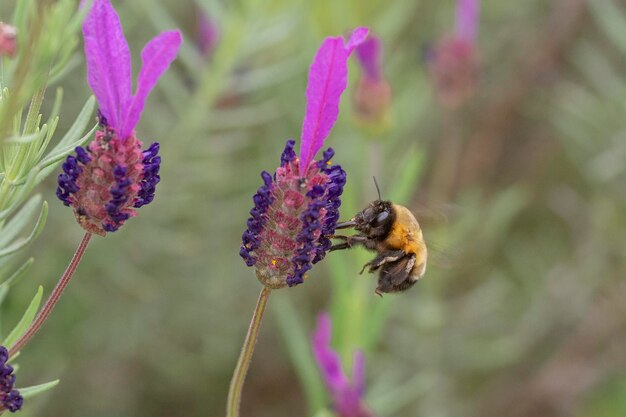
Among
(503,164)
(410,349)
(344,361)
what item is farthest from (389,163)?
(344,361)

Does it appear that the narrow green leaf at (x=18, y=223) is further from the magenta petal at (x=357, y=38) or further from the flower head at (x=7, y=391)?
the magenta petal at (x=357, y=38)

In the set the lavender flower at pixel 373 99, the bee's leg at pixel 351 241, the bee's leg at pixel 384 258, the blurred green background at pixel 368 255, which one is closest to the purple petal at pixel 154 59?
the bee's leg at pixel 351 241

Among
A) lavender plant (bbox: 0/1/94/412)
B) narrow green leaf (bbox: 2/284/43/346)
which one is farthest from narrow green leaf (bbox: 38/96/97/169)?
narrow green leaf (bbox: 2/284/43/346)

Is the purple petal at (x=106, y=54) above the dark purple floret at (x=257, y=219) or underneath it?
above

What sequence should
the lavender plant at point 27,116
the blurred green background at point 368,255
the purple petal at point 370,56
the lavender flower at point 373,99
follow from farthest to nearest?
1. the blurred green background at point 368,255
2. the lavender flower at point 373,99
3. the purple petal at point 370,56
4. the lavender plant at point 27,116

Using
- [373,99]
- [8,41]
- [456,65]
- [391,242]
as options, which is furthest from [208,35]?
[8,41]

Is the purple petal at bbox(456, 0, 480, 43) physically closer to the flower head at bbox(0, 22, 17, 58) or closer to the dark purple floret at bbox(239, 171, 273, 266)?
the dark purple floret at bbox(239, 171, 273, 266)

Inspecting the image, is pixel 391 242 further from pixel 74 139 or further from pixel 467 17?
pixel 467 17
